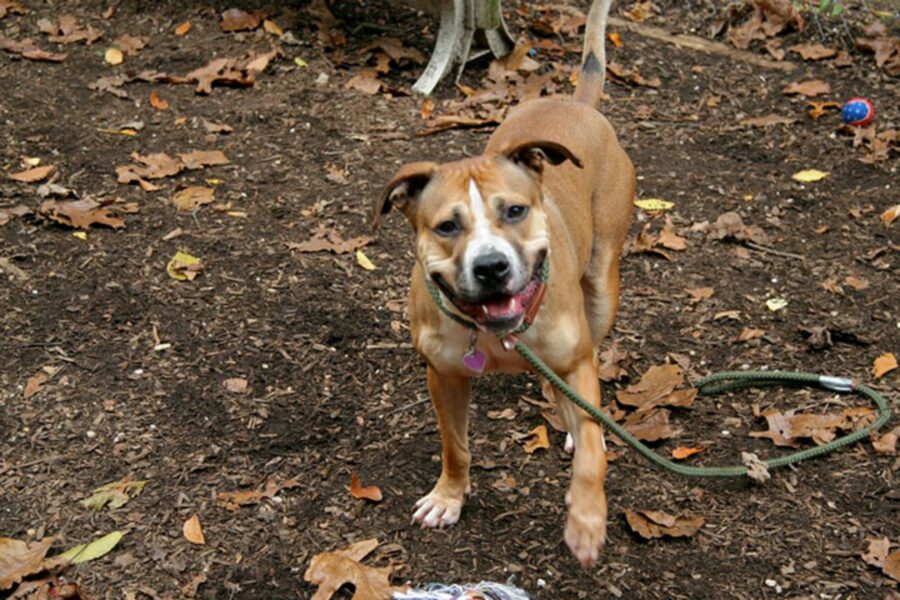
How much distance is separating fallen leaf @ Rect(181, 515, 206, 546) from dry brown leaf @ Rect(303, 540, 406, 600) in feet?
1.55

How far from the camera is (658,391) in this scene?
528cm

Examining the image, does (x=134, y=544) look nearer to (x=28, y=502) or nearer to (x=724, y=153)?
(x=28, y=502)

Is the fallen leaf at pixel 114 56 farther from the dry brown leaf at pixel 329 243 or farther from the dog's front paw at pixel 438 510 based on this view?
the dog's front paw at pixel 438 510

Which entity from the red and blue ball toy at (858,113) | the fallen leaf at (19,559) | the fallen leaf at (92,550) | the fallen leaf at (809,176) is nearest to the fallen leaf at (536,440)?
the fallen leaf at (92,550)

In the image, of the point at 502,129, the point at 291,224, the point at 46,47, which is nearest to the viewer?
the point at 502,129

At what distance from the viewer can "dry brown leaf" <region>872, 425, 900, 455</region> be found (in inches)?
185

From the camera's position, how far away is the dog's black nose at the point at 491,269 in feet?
11.9

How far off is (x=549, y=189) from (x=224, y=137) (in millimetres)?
3434

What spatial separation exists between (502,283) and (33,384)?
8.51 ft

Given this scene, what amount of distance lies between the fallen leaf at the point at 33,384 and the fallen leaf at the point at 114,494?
753 mm

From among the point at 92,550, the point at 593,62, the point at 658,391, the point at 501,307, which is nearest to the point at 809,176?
the point at 593,62

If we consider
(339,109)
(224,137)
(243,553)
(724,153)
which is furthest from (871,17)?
(243,553)

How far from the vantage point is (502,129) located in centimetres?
504

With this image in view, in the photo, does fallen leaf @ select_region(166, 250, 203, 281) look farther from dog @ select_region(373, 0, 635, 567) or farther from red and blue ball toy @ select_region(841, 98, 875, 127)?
red and blue ball toy @ select_region(841, 98, 875, 127)
